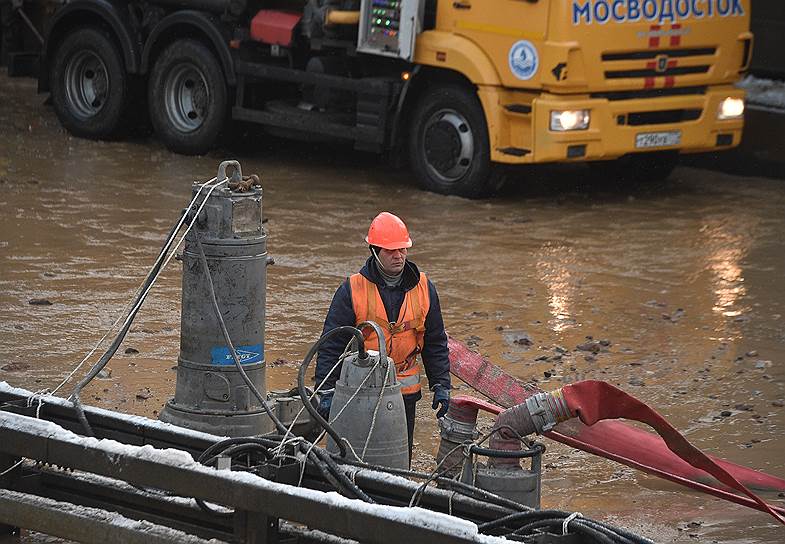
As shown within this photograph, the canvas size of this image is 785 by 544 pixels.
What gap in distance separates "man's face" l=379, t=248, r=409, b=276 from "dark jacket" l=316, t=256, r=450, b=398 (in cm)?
8

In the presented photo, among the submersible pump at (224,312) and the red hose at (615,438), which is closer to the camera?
the red hose at (615,438)

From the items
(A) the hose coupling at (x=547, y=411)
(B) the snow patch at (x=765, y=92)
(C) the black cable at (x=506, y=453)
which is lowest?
(C) the black cable at (x=506, y=453)

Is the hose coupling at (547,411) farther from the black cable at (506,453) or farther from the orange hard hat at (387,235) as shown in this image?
the orange hard hat at (387,235)

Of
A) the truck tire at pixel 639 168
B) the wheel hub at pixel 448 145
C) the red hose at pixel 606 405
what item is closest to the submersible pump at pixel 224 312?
A: the red hose at pixel 606 405

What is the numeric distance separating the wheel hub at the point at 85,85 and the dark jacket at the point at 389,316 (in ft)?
35.7

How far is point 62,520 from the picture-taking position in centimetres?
648

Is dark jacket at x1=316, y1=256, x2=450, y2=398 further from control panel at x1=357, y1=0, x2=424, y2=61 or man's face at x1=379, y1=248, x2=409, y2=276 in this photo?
control panel at x1=357, y1=0, x2=424, y2=61

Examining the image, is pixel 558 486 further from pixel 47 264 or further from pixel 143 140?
pixel 143 140

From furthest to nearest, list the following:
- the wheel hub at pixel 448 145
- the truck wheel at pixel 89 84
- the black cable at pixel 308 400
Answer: the truck wheel at pixel 89 84 → the wheel hub at pixel 448 145 → the black cable at pixel 308 400

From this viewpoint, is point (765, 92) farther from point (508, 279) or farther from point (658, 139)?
point (508, 279)

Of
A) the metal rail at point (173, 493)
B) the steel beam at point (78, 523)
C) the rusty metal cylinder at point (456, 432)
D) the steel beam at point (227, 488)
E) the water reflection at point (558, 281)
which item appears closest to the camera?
the steel beam at point (227, 488)

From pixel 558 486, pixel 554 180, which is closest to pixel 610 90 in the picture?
pixel 554 180

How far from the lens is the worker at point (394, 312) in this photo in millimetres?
7062

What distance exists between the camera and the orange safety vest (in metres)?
7.09
